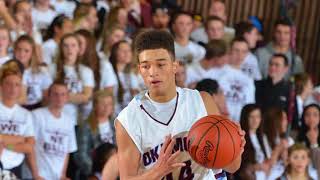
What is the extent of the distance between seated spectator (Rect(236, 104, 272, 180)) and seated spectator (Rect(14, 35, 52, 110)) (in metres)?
2.10

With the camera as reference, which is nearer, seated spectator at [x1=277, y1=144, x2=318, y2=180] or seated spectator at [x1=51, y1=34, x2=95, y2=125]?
seated spectator at [x1=51, y1=34, x2=95, y2=125]

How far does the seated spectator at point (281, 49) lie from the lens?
10.5 metres

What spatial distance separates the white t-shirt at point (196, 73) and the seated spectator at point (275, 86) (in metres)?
0.83

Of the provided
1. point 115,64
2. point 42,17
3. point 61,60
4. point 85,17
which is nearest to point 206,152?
point 61,60

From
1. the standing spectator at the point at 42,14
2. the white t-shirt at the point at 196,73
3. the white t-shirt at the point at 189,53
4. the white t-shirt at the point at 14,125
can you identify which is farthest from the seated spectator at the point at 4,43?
the white t-shirt at the point at 189,53

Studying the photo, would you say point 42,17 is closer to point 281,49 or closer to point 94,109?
point 94,109

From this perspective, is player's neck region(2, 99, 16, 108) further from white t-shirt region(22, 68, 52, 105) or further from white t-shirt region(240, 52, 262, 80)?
white t-shirt region(240, 52, 262, 80)

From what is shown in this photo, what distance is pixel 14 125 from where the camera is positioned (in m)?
8.05

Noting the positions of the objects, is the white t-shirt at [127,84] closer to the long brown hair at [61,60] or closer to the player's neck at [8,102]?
the long brown hair at [61,60]

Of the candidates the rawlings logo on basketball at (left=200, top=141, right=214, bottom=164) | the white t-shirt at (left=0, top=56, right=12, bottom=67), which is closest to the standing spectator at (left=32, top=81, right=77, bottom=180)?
the white t-shirt at (left=0, top=56, right=12, bottom=67)

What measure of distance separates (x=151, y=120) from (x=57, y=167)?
2.97 m

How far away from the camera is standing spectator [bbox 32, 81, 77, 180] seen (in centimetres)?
830

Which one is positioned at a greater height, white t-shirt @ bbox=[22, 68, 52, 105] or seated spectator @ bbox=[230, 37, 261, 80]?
seated spectator @ bbox=[230, 37, 261, 80]

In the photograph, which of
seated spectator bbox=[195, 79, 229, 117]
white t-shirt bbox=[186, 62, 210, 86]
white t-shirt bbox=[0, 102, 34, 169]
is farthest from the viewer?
white t-shirt bbox=[186, 62, 210, 86]
